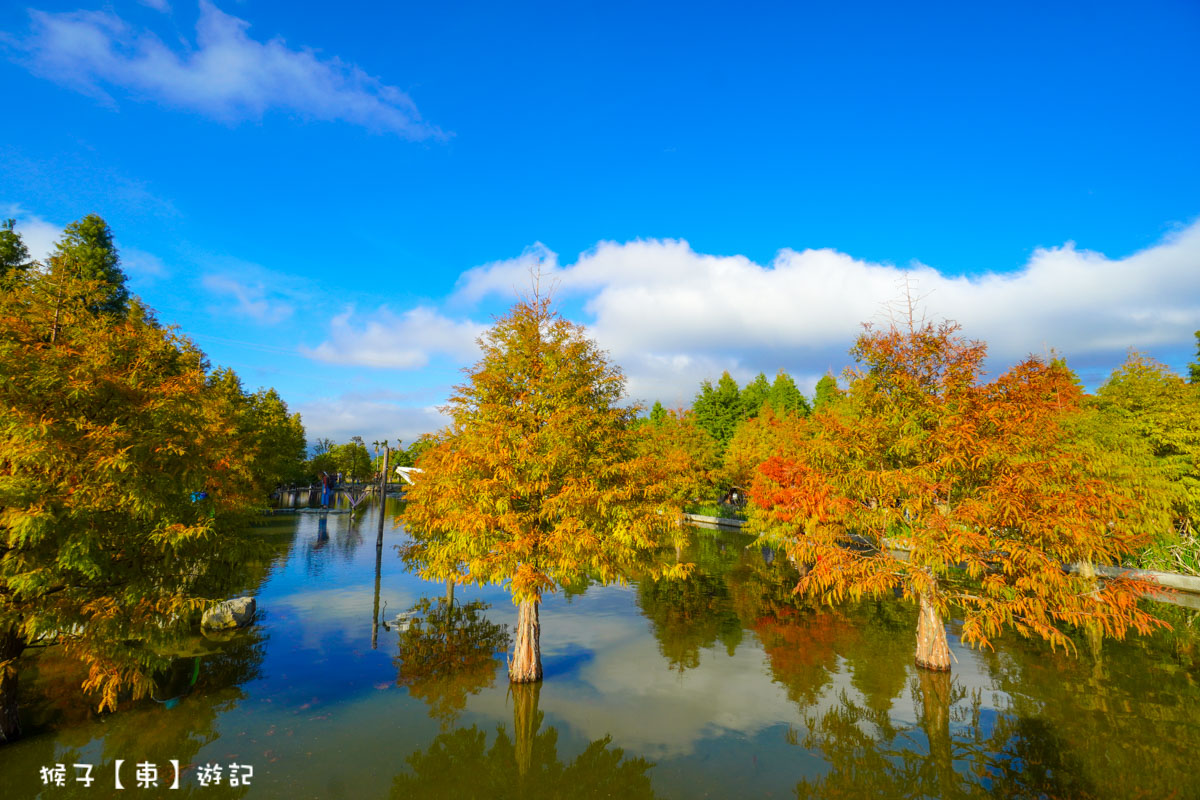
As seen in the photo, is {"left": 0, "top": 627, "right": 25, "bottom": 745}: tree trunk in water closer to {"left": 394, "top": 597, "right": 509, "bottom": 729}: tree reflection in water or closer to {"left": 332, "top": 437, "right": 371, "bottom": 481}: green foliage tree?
{"left": 394, "top": 597, "right": 509, "bottom": 729}: tree reflection in water

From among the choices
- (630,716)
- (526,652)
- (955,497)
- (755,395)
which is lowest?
(630,716)

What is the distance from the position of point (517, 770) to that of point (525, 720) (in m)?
2.25

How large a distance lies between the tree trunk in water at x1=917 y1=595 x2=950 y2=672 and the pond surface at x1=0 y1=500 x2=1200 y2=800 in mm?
467

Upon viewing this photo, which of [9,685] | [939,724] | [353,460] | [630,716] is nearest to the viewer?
[9,685]

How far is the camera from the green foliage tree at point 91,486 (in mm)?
9258

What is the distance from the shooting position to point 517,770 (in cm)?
1067

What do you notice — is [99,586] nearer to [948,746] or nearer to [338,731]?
[338,731]

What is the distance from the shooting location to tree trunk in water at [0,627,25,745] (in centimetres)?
1006

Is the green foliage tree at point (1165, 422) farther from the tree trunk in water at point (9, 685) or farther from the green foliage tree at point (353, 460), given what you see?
the green foliage tree at point (353, 460)

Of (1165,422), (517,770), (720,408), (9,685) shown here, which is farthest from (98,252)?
(720,408)

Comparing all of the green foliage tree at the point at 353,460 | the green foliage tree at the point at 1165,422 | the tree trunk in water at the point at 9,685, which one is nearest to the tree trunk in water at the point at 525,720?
the tree trunk in water at the point at 9,685

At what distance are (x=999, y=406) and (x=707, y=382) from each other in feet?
210

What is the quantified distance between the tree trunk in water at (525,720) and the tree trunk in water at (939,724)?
25.5ft

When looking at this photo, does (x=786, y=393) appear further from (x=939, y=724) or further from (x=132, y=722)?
(x=132, y=722)
